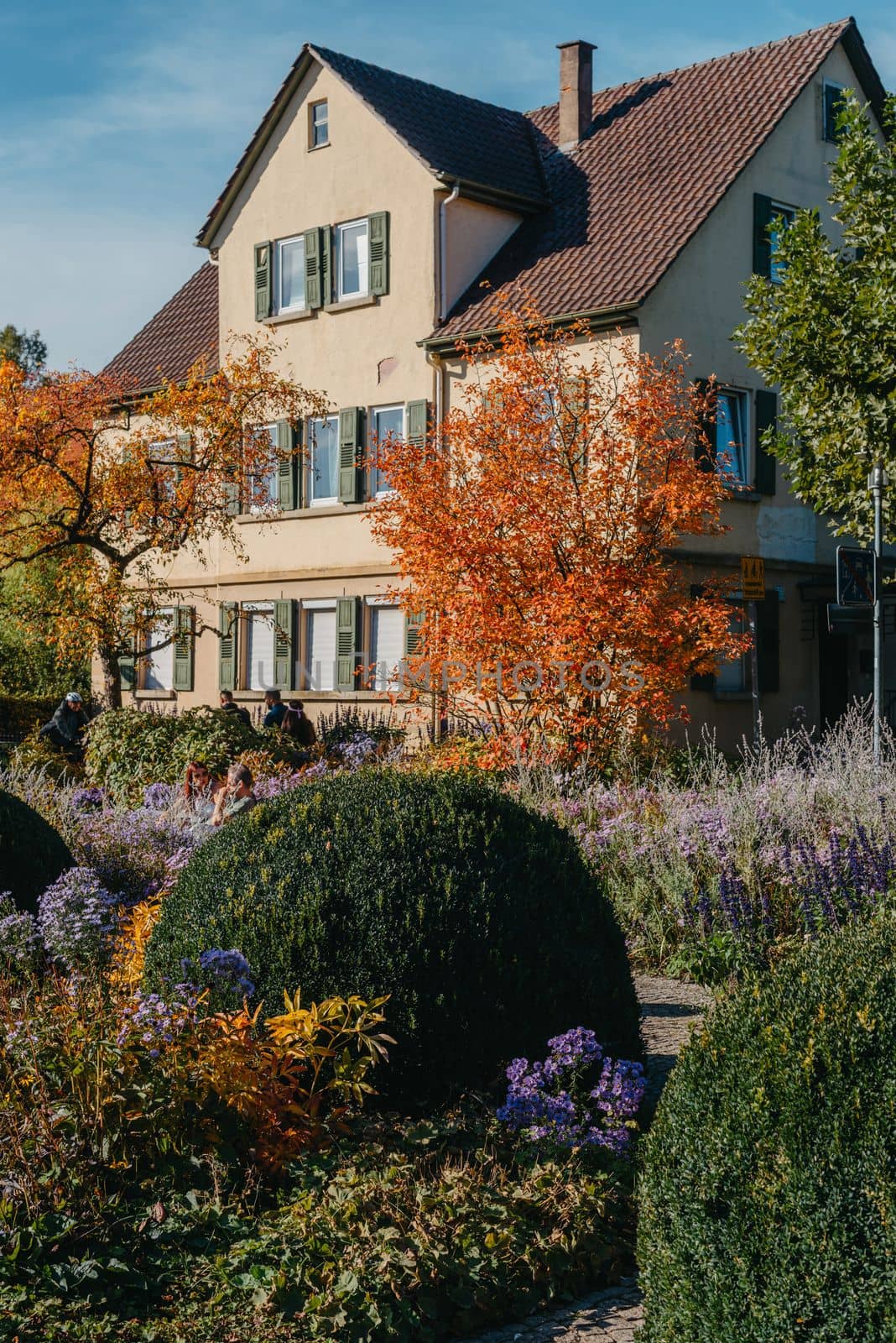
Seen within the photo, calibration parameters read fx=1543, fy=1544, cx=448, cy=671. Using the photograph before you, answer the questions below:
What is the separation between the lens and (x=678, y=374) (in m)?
17.2

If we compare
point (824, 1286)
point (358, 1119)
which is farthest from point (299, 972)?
point (824, 1286)

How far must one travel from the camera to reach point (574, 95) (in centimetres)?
2691

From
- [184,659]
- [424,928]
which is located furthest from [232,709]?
[424,928]

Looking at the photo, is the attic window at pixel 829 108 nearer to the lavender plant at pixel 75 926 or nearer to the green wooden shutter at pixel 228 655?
the green wooden shutter at pixel 228 655

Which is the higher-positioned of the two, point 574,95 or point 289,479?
point 574,95

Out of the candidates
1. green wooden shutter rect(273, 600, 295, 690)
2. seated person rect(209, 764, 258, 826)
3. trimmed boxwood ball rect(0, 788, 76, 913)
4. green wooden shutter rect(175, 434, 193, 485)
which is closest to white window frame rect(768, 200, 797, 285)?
green wooden shutter rect(175, 434, 193, 485)

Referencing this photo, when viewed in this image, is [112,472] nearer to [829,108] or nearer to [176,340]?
[176,340]

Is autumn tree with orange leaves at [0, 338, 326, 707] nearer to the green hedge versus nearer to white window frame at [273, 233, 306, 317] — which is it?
white window frame at [273, 233, 306, 317]

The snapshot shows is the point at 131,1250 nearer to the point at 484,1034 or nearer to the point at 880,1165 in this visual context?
the point at 484,1034

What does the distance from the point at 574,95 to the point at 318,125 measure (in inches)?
177

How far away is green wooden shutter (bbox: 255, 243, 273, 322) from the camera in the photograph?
27109mm

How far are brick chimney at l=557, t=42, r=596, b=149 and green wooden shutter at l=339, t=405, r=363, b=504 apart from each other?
20.4 ft

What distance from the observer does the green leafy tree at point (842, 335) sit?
17172 mm

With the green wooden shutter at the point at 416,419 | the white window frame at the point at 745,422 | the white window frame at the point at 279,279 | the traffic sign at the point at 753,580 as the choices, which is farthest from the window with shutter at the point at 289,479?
the traffic sign at the point at 753,580
